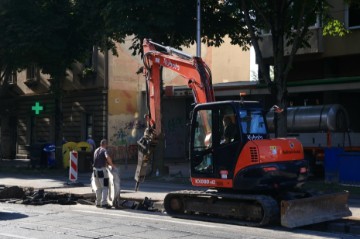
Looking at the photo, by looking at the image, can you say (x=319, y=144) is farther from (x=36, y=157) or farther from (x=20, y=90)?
(x=20, y=90)

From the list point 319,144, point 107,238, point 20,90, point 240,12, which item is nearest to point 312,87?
point 319,144

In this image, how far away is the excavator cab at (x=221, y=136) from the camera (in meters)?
11.9

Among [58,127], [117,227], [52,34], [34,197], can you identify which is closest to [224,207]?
[117,227]

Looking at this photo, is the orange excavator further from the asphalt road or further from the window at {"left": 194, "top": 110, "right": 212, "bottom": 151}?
the asphalt road

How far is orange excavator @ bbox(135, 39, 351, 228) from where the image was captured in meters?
11.5

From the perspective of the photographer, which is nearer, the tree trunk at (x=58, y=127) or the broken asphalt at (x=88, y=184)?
the broken asphalt at (x=88, y=184)

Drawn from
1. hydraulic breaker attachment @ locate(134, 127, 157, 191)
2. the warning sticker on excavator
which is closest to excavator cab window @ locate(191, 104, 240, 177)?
the warning sticker on excavator

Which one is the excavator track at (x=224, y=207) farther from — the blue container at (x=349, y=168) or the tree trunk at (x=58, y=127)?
the tree trunk at (x=58, y=127)

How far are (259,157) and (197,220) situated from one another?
2293 mm

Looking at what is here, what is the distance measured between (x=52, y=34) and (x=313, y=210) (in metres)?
18.5

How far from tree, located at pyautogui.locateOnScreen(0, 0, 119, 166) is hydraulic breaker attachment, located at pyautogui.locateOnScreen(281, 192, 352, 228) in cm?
1382

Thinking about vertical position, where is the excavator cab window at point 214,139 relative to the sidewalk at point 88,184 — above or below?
above

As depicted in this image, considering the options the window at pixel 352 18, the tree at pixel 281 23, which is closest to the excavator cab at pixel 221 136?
the tree at pixel 281 23

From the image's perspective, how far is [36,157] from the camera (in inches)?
1131
